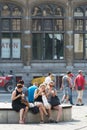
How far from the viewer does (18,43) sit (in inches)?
1545

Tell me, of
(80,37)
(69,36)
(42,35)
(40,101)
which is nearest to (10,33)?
(42,35)

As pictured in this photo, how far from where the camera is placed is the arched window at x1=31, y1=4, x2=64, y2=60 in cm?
3928

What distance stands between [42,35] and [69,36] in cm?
168

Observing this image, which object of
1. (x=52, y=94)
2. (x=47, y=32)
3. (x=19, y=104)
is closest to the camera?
(x=19, y=104)

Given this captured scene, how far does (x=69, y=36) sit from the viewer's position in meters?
39.3

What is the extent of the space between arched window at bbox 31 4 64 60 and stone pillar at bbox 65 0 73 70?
14.3 inches

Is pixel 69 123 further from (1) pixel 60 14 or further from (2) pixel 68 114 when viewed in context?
(1) pixel 60 14

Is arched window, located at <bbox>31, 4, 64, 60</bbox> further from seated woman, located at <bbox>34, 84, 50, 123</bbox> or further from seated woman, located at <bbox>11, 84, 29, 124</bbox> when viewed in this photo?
seated woman, located at <bbox>11, 84, 29, 124</bbox>

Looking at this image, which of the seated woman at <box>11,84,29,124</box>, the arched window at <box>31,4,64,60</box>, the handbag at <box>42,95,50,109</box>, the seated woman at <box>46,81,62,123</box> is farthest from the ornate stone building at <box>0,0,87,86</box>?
the seated woman at <box>11,84,29,124</box>

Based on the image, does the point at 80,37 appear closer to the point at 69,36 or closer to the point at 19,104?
the point at 69,36

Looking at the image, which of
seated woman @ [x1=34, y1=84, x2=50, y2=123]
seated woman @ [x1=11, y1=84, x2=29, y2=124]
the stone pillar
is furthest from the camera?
the stone pillar

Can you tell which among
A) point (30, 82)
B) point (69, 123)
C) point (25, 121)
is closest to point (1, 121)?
point (25, 121)

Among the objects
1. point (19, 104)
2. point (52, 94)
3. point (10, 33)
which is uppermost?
point (10, 33)

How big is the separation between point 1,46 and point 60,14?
4.16 meters
